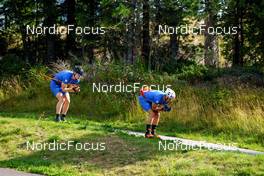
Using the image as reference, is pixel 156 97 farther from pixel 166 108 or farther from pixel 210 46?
pixel 210 46

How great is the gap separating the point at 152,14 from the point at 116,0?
3114 millimetres

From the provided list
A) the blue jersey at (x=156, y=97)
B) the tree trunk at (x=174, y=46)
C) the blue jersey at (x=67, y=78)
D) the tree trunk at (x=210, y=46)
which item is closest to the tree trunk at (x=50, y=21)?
the tree trunk at (x=174, y=46)

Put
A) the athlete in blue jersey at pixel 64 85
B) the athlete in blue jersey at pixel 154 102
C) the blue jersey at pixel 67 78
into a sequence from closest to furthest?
the athlete in blue jersey at pixel 154 102
the athlete in blue jersey at pixel 64 85
the blue jersey at pixel 67 78

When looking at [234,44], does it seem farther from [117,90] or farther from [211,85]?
[117,90]

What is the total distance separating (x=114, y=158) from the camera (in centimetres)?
1142

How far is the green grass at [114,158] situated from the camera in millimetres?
10352

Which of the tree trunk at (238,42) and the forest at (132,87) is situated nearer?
the forest at (132,87)

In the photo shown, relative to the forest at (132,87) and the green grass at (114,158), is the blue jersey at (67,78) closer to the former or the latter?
the forest at (132,87)

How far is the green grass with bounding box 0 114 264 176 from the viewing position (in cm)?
1035

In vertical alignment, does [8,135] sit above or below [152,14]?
below

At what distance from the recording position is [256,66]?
78.2ft

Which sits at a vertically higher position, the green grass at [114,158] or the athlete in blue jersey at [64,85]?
the athlete in blue jersey at [64,85]

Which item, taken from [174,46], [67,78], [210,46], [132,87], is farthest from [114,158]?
[174,46]

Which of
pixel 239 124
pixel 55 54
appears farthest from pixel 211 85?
pixel 55 54
